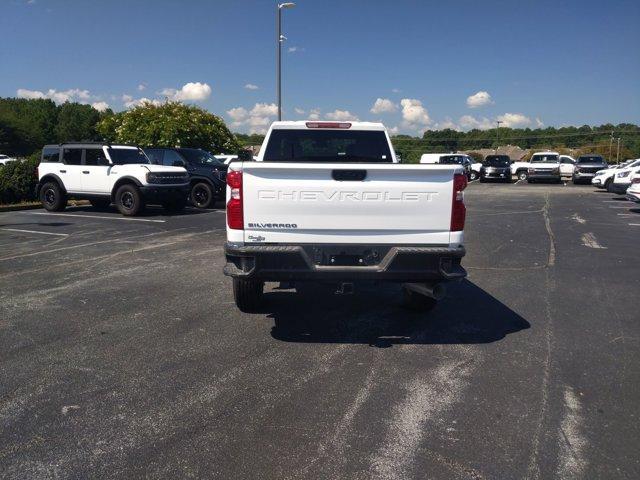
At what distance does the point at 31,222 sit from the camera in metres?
13.5

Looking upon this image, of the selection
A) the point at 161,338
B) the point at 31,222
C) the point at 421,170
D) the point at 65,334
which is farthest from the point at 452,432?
the point at 31,222

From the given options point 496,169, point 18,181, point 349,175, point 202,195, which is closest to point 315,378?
point 349,175

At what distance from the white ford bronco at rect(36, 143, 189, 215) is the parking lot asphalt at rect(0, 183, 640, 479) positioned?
6632 mm

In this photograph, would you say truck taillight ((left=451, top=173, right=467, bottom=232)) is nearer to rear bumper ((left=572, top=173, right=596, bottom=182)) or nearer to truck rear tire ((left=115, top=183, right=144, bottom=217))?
truck rear tire ((left=115, top=183, right=144, bottom=217))

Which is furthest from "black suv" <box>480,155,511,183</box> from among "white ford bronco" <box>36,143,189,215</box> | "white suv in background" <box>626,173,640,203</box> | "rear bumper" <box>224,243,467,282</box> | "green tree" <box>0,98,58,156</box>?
"green tree" <box>0,98,58,156</box>

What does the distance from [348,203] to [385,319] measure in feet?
5.42

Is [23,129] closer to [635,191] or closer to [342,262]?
[635,191]

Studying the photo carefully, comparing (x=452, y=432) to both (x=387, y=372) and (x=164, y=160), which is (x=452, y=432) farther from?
(x=164, y=160)

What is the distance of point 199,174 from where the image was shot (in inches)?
664

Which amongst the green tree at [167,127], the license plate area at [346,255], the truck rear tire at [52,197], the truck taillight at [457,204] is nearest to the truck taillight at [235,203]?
the license plate area at [346,255]

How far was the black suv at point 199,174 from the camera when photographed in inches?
663

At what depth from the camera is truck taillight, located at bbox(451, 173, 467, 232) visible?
4582mm

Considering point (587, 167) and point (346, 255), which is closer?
point (346, 255)

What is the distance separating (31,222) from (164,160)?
15.2 ft
